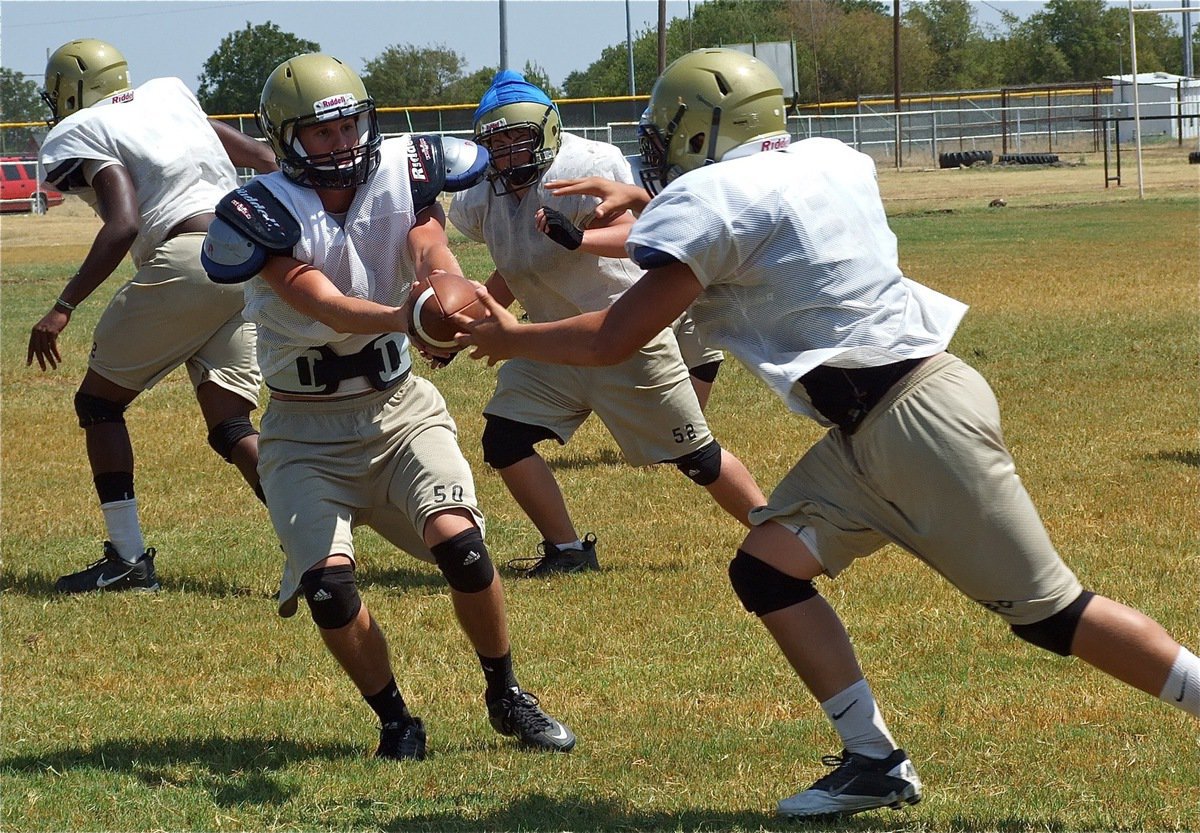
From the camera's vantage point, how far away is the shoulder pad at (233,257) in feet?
14.0

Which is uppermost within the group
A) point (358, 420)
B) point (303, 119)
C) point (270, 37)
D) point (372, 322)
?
point (270, 37)

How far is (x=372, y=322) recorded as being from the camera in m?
4.16

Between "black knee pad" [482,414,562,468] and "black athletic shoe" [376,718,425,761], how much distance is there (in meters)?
2.31

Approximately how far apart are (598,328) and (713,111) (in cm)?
62

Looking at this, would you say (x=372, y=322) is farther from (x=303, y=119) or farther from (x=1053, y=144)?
(x=1053, y=144)

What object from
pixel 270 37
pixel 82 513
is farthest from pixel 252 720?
pixel 270 37

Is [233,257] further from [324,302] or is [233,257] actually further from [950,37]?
[950,37]

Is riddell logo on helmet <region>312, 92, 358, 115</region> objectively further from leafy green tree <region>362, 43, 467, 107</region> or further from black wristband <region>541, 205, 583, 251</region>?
leafy green tree <region>362, 43, 467, 107</region>

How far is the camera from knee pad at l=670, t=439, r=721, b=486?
6.48m

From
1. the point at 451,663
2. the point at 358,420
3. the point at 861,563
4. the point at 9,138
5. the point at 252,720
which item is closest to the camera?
the point at 358,420

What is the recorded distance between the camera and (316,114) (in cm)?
436

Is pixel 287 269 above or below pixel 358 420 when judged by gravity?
above

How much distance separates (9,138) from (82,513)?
51.5m

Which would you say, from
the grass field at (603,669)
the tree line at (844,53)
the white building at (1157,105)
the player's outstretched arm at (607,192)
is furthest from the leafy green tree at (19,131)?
the player's outstretched arm at (607,192)
